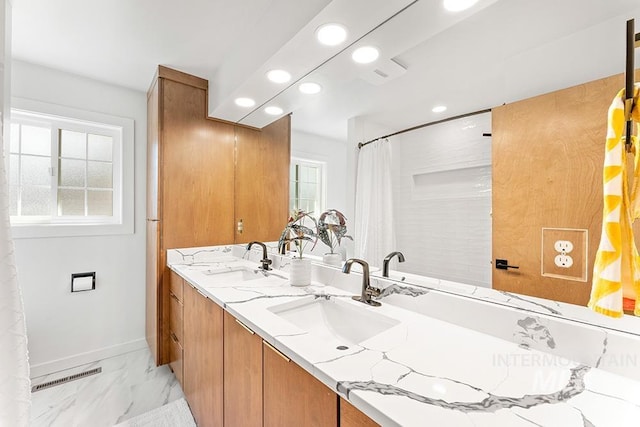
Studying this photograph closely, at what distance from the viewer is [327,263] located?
158 cm

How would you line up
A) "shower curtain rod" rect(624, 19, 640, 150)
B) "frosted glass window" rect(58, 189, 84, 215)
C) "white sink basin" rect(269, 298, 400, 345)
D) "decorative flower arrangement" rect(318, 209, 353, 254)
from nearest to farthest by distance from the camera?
"shower curtain rod" rect(624, 19, 640, 150)
"white sink basin" rect(269, 298, 400, 345)
"decorative flower arrangement" rect(318, 209, 353, 254)
"frosted glass window" rect(58, 189, 84, 215)

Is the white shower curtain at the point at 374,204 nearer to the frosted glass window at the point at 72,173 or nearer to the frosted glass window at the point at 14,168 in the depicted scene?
the frosted glass window at the point at 72,173

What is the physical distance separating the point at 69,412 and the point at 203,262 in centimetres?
114

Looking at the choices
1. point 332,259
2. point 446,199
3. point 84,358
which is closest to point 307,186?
point 332,259

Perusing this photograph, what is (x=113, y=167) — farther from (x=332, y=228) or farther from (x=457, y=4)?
(x=457, y=4)

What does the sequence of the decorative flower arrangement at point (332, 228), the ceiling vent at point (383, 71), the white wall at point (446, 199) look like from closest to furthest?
1. the white wall at point (446, 199)
2. the ceiling vent at point (383, 71)
3. the decorative flower arrangement at point (332, 228)

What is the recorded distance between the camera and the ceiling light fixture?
122 cm

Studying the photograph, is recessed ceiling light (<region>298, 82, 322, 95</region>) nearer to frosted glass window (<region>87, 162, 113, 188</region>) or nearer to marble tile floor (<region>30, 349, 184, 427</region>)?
frosted glass window (<region>87, 162, 113, 188</region>)

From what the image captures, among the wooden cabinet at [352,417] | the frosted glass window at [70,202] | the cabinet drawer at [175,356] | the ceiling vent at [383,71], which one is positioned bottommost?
the cabinet drawer at [175,356]

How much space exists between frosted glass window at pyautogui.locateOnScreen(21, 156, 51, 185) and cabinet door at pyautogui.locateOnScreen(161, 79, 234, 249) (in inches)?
38.5

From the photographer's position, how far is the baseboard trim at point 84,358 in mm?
1993

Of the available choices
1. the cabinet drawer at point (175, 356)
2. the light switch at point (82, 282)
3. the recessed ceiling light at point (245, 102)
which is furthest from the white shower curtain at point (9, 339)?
the light switch at point (82, 282)

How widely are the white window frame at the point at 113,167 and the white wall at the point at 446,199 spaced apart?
2.35m

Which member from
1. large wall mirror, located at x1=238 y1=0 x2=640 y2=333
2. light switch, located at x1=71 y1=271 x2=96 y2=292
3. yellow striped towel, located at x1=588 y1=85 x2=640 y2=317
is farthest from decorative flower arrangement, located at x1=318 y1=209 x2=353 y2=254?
light switch, located at x1=71 y1=271 x2=96 y2=292
